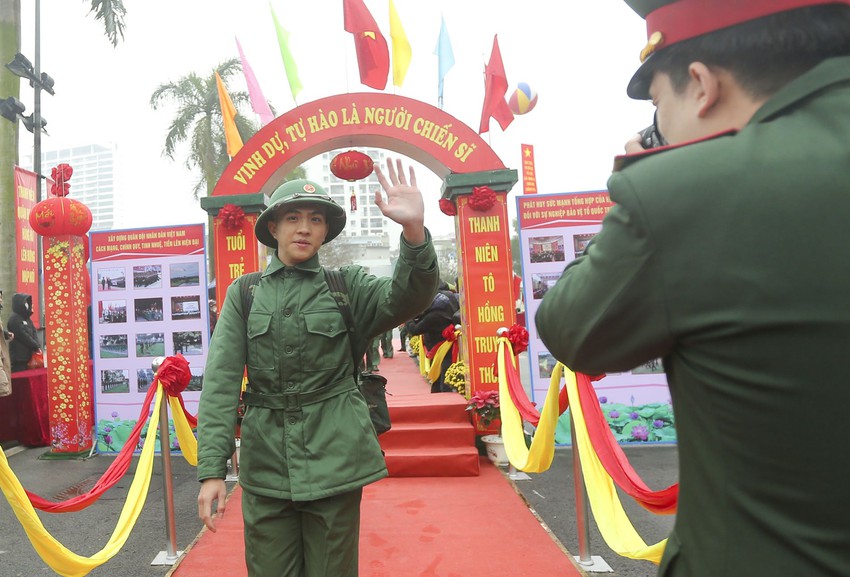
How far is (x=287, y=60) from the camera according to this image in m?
6.65

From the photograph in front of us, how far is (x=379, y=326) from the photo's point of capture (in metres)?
2.18

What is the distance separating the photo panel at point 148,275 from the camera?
6.40 metres

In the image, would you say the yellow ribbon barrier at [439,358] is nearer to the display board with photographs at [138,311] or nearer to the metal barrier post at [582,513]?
Answer: the display board with photographs at [138,311]

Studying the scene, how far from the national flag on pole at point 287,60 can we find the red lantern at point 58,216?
2.75m

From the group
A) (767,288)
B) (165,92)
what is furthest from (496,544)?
(165,92)

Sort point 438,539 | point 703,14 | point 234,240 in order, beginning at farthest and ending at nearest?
point 234,240, point 438,539, point 703,14

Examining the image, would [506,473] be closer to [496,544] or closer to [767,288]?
[496,544]

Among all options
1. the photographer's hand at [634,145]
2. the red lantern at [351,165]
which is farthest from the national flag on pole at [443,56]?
the photographer's hand at [634,145]

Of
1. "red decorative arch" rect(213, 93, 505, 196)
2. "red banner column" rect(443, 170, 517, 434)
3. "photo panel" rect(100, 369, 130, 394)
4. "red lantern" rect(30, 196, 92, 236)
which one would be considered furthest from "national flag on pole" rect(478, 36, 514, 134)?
"photo panel" rect(100, 369, 130, 394)

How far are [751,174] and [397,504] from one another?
422 centimetres

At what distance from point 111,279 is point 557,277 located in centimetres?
519

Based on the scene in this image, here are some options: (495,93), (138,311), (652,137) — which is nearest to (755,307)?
(652,137)

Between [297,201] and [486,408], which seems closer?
[297,201]

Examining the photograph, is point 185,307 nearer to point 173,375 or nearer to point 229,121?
point 229,121
